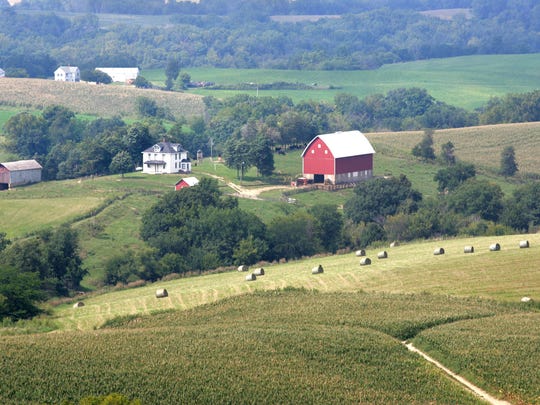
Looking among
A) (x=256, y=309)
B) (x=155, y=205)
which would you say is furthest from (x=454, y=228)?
(x=256, y=309)

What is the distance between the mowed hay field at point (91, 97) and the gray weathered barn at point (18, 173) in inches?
2002

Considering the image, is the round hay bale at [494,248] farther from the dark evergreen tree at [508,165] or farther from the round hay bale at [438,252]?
the dark evergreen tree at [508,165]

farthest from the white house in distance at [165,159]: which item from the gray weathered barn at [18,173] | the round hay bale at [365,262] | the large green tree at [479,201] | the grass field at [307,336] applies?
the round hay bale at [365,262]

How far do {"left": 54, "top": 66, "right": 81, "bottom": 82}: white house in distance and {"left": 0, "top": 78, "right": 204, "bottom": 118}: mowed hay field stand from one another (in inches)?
479

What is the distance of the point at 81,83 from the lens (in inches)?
7200

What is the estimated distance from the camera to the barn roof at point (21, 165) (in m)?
107

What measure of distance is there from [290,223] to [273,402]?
4128 cm

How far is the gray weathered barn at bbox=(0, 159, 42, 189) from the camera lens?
10656 centimetres

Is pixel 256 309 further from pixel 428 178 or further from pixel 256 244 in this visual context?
pixel 428 178

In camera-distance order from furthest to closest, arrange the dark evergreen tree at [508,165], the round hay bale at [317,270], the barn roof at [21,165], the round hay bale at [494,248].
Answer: the dark evergreen tree at [508,165]
the barn roof at [21,165]
the round hay bale at [494,248]
the round hay bale at [317,270]

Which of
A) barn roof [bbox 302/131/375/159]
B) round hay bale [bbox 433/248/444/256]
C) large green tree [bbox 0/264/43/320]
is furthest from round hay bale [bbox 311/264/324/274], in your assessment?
barn roof [bbox 302/131/375/159]

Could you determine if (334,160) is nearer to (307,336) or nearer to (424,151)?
(424,151)

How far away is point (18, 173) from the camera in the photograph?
10769 centimetres

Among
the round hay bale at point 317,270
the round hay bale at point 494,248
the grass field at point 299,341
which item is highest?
the round hay bale at point 494,248
